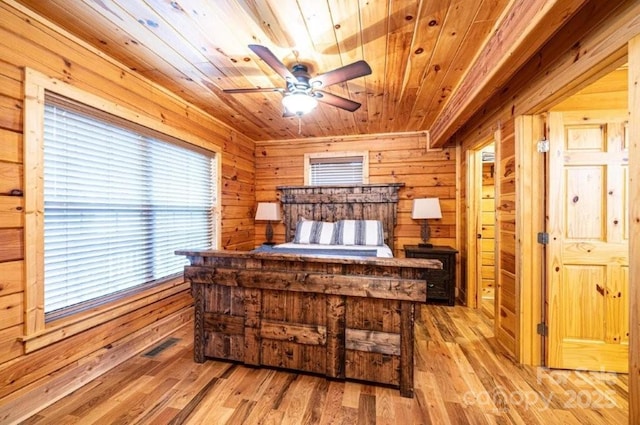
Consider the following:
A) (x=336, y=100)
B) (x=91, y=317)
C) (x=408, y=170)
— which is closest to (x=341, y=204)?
(x=408, y=170)

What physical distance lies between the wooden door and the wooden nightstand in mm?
1380

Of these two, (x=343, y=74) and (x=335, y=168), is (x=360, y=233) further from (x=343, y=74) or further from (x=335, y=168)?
(x=343, y=74)

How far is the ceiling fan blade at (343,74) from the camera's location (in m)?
1.67

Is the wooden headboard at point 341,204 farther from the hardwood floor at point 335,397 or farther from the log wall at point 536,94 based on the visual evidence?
the hardwood floor at point 335,397

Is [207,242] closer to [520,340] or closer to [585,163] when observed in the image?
[520,340]

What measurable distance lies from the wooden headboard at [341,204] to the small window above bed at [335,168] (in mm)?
236

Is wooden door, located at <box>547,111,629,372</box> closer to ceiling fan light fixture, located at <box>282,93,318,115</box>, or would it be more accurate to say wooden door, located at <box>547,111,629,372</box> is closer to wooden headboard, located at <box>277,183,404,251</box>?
ceiling fan light fixture, located at <box>282,93,318,115</box>

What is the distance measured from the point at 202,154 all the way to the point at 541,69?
3.30 metres

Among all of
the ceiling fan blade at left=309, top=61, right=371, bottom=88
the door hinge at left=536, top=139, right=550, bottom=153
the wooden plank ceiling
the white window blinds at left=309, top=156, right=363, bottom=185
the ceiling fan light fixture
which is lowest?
the door hinge at left=536, top=139, right=550, bottom=153

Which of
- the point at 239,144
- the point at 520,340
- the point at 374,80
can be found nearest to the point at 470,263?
the point at 520,340

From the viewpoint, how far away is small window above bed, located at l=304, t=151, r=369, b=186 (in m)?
4.13

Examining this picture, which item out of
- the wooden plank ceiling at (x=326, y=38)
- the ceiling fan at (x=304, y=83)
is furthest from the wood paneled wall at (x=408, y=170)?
the ceiling fan at (x=304, y=83)

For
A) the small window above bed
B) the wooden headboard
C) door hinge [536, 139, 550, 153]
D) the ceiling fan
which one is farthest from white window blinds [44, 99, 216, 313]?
door hinge [536, 139, 550, 153]

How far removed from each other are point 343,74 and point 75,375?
2.77 meters
